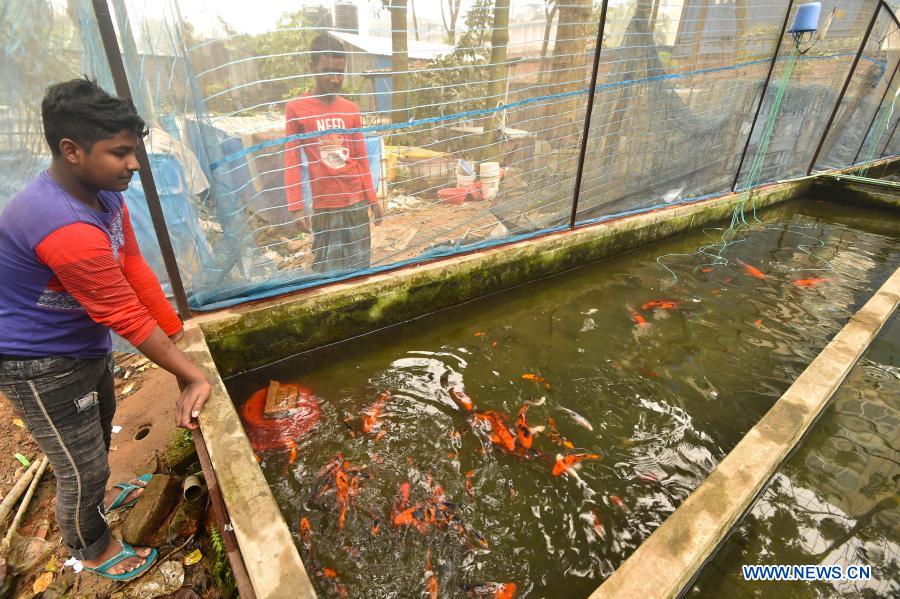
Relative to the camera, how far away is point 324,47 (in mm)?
2914

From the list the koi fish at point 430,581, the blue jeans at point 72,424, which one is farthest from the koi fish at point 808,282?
the blue jeans at point 72,424

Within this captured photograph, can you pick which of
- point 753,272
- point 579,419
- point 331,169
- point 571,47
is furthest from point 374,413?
point 753,272

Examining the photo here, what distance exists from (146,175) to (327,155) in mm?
1129

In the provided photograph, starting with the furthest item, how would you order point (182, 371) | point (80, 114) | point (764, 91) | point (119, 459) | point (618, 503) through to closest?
1. point (764, 91)
2. point (119, 459)
3. point (618, 503)
4. point (182, 371)
5. point (80, 114)

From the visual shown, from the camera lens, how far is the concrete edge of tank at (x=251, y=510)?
1.46m

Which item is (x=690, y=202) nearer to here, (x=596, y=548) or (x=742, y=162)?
(x=742, y=162)

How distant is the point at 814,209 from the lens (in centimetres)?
742

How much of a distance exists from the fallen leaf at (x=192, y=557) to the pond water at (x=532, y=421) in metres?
0.41

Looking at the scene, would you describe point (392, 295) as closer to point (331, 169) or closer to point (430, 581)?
point (331, 169)

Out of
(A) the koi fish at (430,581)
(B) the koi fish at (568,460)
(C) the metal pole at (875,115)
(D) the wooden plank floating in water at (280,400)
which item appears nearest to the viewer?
(A) the koi fish at (430,581)

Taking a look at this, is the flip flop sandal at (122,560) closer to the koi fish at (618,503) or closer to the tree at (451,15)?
the koi fish at (618,503)

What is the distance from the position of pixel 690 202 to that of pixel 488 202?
3.42m

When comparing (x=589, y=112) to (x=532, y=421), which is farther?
(x=589, y=112)

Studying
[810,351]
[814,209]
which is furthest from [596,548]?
[814,209]
